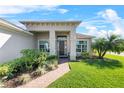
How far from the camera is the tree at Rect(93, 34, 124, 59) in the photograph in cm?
1966

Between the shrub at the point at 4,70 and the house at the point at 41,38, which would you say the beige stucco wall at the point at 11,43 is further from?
the shrub at the point at 4,70

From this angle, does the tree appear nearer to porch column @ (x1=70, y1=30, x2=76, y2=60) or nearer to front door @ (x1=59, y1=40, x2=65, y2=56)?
porch column @ (x1=70, y1=30, x2=76, y2=60)

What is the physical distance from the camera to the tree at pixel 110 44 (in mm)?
19656

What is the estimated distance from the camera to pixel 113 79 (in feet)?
34.9

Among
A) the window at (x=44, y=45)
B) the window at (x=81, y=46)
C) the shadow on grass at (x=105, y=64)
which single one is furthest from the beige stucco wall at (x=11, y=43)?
the window at (x=81, y=46)

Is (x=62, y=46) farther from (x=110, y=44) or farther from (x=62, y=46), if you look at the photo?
(x=110, y=44)

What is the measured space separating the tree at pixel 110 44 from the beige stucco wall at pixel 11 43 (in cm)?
826

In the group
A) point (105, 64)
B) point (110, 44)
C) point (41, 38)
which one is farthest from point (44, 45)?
point (105, 64)

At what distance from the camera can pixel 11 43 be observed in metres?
13.4

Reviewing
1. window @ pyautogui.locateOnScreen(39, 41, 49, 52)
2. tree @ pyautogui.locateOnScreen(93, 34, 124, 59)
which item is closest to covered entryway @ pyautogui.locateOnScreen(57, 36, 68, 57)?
window @ pyautogui.locateOnScreen(39, 41, 49, 52)

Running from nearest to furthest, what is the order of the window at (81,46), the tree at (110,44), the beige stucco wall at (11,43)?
the beige stucco wall at (11,43) → the tree at (110,44) → the window at (81,46)
